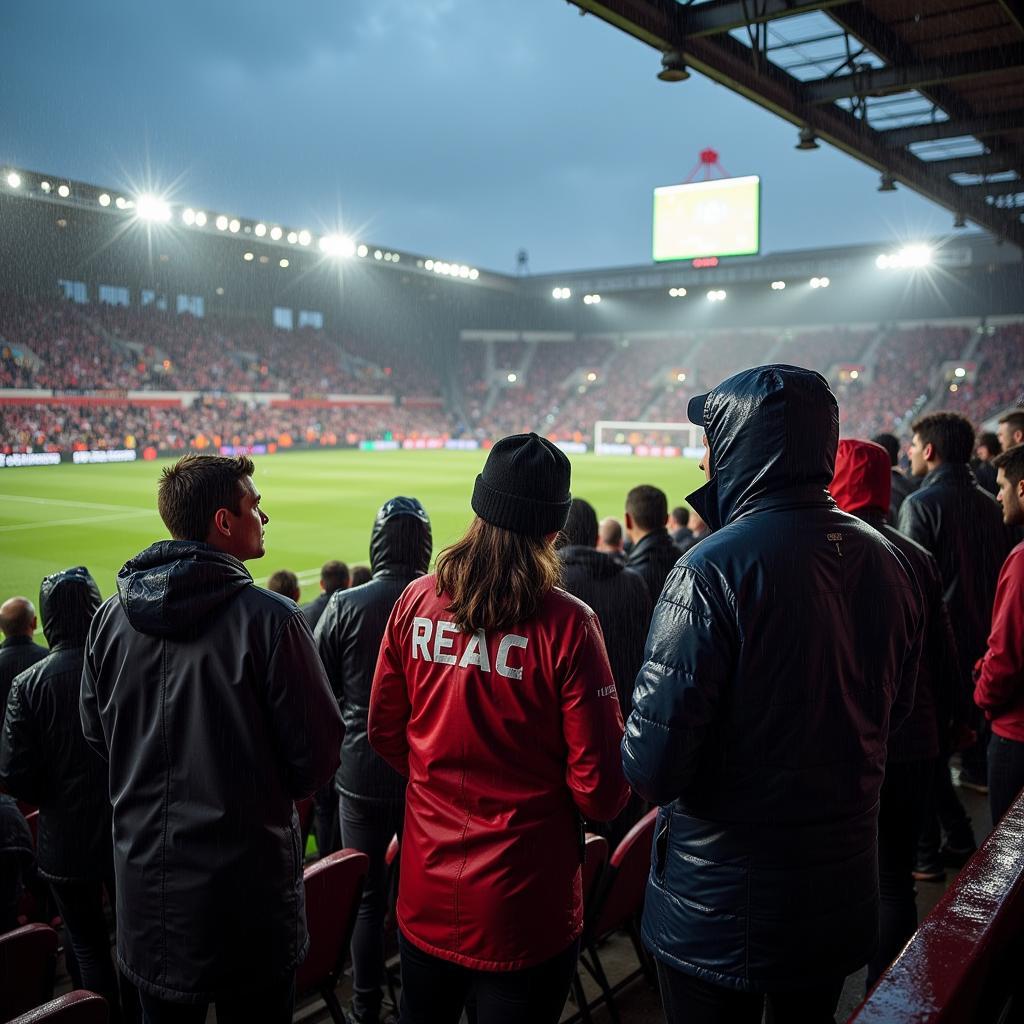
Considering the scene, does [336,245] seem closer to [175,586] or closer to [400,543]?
[400,543]

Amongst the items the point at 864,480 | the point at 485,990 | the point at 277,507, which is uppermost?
the point at 864,480

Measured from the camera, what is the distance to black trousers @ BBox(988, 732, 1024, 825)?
10.9 feet

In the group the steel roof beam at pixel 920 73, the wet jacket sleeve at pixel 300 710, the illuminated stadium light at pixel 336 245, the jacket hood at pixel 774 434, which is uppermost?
the illuminated stadium light at pixel 336 245

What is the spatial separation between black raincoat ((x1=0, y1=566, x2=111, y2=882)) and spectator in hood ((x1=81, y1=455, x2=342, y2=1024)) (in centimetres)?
94

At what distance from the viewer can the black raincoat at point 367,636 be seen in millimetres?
3451

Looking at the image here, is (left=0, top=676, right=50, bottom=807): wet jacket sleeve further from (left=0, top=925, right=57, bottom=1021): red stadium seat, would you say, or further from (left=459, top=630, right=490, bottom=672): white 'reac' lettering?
(left=459, top=630, right=490, bottom=672): white 'reac' lettering

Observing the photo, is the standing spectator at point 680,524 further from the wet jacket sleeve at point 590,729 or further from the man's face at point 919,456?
the wet jacket sleeve at point 590,729

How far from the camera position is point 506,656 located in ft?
6.75

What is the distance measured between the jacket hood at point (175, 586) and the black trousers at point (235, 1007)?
0.95 meters

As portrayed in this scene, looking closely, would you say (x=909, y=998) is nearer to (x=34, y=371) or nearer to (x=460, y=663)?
(x=460, y=663)

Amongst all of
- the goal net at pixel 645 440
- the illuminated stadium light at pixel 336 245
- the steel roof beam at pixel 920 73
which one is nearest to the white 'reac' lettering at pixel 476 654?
the steel roof beam at pixel 920 73

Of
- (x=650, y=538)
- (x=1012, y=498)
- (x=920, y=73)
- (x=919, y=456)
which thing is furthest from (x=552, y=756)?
(x=920, y=73)

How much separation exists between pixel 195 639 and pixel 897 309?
51.1 m

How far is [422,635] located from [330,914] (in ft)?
4.03
